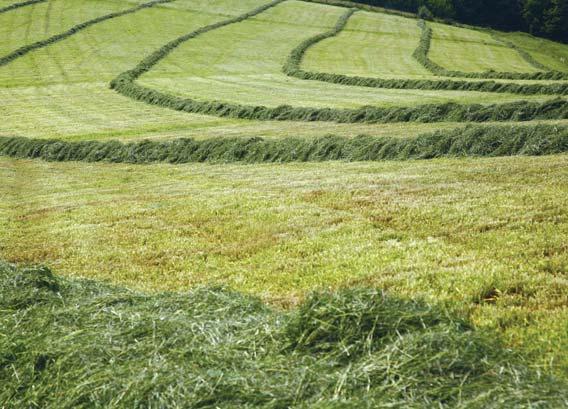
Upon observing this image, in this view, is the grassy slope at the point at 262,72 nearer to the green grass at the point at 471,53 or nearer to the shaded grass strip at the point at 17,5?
the green grass at the point at 471,53

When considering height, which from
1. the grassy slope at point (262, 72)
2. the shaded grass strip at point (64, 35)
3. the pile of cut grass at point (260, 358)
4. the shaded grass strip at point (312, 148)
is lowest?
the shaded grass strip at point (64, 35)

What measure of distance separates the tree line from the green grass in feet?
80.7

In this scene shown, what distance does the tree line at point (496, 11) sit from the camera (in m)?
101

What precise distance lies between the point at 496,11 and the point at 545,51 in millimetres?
37356

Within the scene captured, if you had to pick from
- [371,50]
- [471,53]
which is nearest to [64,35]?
[371,50]

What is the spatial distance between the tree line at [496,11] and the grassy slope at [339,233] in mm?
90059

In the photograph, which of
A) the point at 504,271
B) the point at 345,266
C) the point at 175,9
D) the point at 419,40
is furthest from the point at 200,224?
the point at 175,9

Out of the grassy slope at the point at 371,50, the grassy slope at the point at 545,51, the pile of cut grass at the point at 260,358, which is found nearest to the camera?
the pile of cut grass at the point at 260,358

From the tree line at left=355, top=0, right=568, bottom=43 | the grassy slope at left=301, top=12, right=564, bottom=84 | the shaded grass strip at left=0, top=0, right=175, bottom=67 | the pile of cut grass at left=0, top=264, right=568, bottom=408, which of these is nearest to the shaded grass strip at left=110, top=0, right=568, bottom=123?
the grassy slope at left=301, top=12, right=564, bottom=84

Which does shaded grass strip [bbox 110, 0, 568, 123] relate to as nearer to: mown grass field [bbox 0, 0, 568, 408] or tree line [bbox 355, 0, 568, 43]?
mown grass field [bbox 0, 0, 568, 408]

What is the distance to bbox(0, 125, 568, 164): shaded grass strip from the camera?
18328 mm

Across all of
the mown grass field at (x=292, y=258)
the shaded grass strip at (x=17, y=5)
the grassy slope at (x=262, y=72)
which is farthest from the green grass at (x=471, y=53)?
the shaded grass strip at (x=17, y=5)

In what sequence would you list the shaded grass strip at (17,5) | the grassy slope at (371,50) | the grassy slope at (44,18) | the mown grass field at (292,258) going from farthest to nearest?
the shaded grass strip at (17,5) → the grassy slope at (44,18) → the grassy slope at (371,50) → the mown grass field at (292,258)

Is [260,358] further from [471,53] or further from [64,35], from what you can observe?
[64,35]
